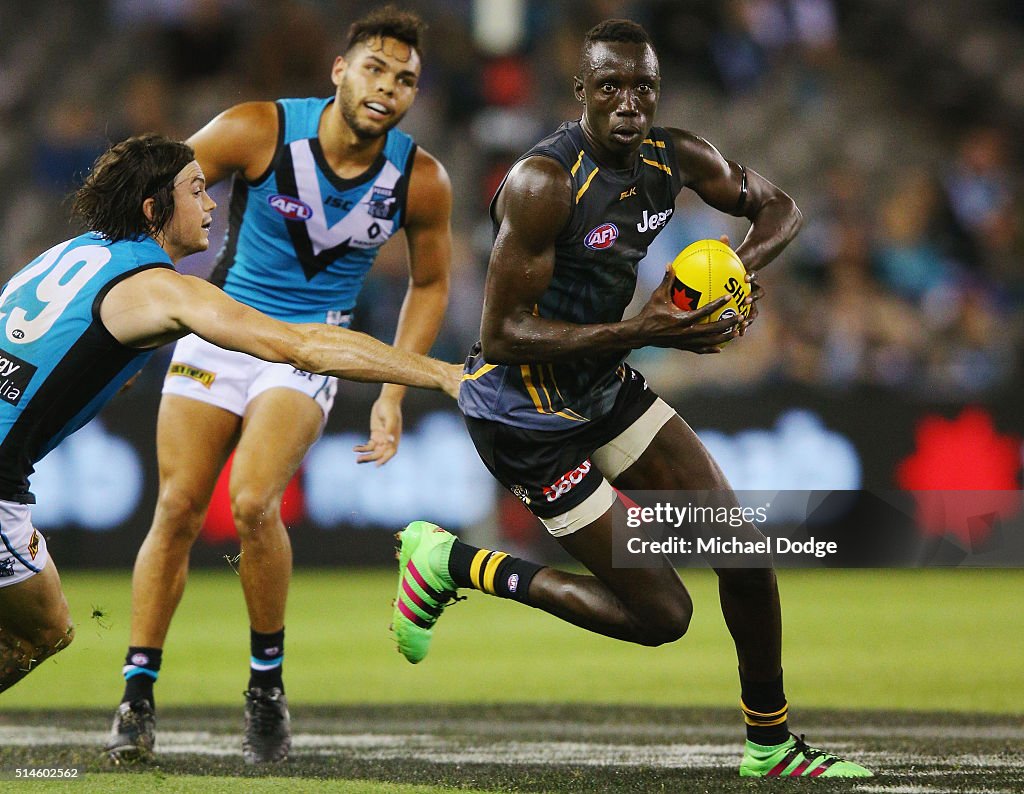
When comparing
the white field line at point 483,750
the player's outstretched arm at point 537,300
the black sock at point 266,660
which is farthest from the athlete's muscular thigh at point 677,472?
the black sock at point 266,660

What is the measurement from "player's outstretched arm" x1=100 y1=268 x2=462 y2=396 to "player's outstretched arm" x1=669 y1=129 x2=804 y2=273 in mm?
1394

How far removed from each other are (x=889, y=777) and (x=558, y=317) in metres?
2.15

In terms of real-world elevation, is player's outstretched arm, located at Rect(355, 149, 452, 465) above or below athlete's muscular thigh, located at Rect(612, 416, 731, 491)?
above

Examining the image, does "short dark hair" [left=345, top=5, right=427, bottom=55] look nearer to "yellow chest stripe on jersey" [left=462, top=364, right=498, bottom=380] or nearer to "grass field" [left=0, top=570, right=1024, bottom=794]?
"yellow chest stripe on jersey" [left=462, top=364, right=498, bottom=380]

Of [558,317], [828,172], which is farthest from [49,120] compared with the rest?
[558,317]

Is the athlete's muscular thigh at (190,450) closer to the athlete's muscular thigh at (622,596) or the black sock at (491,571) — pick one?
the black sock at (491,571)

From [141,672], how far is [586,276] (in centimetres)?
266

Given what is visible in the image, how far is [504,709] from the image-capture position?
25.1ft

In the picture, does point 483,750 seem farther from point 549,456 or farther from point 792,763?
point 549,456

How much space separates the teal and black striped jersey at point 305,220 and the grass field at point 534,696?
1811mm

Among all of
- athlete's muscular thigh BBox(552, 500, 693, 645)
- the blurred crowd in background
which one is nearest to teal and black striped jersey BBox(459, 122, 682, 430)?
athlete's muscular thigh BBox(552, 500, 693, 645)

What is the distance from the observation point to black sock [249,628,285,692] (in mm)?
6496

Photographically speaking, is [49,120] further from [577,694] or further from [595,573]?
[595,573]

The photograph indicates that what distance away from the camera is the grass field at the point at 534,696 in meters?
5.82
